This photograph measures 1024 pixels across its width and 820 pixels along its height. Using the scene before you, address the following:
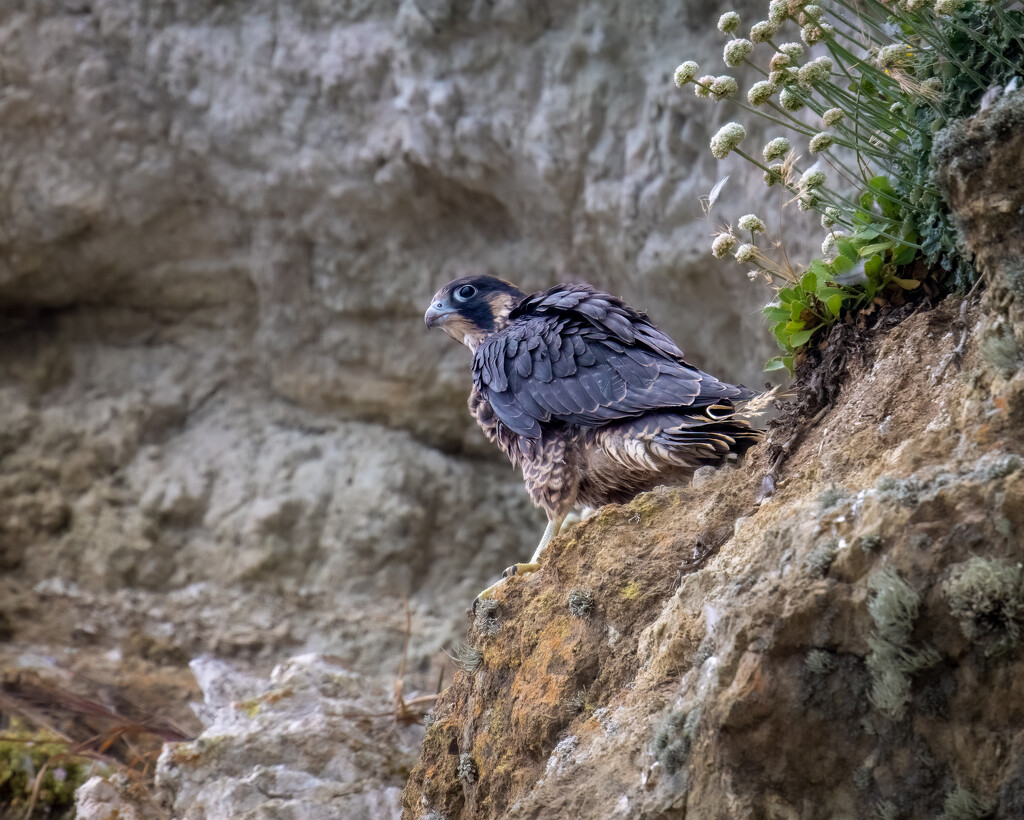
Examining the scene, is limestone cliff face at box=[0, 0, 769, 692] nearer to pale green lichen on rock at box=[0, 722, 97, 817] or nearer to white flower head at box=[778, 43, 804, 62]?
pale green lichen on rock at box=[0, 722, 97, 817]

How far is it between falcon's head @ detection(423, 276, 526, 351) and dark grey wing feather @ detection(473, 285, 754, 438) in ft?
0.86

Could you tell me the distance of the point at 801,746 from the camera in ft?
5.05

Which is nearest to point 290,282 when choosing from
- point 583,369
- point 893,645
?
point 583,369

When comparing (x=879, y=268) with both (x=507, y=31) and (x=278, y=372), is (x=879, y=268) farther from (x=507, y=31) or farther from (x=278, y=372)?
(x=278, y=372)

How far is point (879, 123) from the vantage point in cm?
211

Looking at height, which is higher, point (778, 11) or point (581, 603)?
point (778, 11)

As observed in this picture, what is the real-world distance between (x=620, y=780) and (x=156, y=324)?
5.21m

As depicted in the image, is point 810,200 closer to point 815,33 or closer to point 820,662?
point 815,33

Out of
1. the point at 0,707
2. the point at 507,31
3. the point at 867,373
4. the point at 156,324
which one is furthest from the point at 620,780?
the point at 156,324

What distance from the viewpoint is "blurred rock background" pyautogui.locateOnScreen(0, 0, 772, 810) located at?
498 centimetres

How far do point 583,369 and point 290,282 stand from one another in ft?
11.0

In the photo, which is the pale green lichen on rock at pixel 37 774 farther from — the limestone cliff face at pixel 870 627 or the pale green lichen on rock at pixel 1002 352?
the pale green lichen on rock at pixel 1002 352

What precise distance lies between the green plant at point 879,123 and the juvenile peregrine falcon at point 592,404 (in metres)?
0.31

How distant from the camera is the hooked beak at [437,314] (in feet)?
12.0
